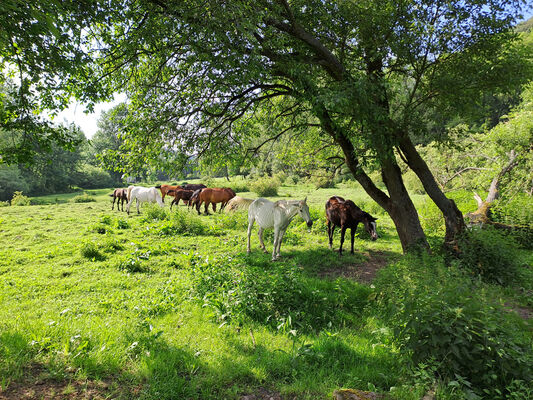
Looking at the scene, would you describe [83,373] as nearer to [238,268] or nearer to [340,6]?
[238,268]

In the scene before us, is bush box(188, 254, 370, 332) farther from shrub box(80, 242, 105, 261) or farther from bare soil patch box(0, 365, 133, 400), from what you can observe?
shrub box(80, 242, 105, 261)

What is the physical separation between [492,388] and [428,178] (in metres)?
7.07

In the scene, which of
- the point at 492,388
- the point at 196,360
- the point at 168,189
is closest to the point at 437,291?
the point at 492,388

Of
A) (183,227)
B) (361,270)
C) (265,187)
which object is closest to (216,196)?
(183,227)

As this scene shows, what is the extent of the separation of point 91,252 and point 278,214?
5.77 m

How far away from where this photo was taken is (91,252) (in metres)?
8.14

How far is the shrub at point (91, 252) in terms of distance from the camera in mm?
8078

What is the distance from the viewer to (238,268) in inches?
275

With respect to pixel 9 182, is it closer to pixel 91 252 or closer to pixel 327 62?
pixel 91 252

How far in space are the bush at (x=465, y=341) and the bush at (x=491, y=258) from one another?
4.63 m

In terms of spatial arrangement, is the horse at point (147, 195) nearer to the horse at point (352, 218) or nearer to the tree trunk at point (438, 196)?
the horse at point (352, 218)

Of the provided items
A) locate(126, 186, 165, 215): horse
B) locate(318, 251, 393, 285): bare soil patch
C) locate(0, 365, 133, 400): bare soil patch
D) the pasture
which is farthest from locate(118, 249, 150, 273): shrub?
locate(126, 186, 165, 215): horse

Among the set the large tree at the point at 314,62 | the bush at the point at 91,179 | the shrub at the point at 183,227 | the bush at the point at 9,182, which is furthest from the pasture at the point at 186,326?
the bush at the point at 91,179

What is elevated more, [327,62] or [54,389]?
[327,62]
